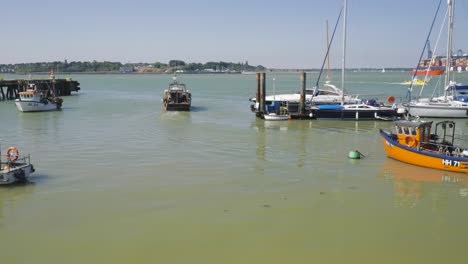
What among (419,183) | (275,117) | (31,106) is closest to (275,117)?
(275,117)

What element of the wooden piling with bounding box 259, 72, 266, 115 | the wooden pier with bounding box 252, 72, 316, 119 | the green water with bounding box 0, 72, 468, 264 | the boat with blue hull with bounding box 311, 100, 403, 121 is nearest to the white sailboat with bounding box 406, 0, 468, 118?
the boat with blue hull with bounding box 311, 100, 403, 121

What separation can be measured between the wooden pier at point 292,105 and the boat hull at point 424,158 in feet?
61.8

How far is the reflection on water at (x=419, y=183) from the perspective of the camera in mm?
16783

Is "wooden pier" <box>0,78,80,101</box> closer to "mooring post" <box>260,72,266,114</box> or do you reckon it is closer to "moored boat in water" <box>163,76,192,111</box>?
"moored boat in water" <box>163,76,192,111</box>

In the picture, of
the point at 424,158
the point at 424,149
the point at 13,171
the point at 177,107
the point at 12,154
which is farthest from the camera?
the point at 177,107

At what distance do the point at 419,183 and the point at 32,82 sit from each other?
63024mm

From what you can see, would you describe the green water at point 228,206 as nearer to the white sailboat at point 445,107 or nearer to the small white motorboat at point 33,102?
the white sailboat at point 445,107

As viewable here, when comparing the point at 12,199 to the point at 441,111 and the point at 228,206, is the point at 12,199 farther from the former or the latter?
the point at 441,111

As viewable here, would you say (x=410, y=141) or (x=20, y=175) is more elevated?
(x=410, y=141)

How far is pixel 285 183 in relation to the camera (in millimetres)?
18844

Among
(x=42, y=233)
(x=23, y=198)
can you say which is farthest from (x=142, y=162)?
(x=42, y=233)

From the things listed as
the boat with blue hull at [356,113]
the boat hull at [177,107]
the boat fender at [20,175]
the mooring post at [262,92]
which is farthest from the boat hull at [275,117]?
the boat fender at [20,175]

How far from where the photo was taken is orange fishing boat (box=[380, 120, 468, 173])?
20547mm

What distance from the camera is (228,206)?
1579 cm
